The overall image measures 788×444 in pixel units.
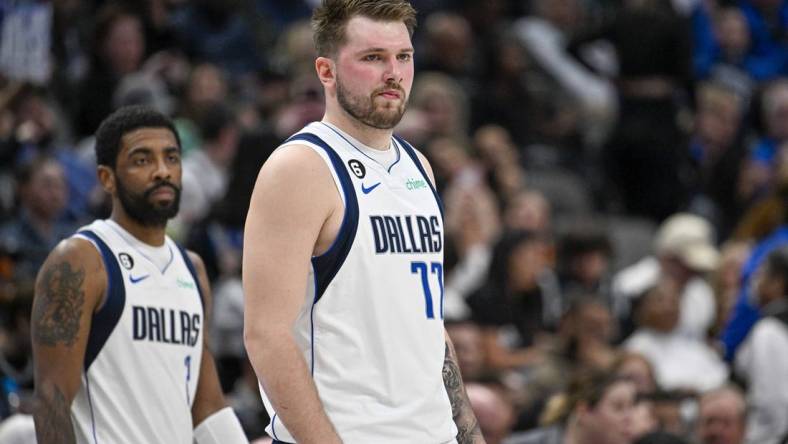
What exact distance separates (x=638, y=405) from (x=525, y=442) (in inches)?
28.1

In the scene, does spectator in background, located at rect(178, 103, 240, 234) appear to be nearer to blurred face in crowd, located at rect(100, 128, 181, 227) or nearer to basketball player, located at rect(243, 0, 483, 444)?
blurred face in crowd, located at rect(100, 128, 181, 227)

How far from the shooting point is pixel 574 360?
35.8 feet

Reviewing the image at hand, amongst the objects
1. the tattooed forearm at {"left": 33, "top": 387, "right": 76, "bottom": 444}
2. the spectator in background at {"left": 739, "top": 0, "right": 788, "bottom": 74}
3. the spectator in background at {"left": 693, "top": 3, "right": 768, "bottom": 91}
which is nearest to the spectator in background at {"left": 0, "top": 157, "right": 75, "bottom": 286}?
the tattooed forearm at {"left": 33, "top": 387, "right": 76, "bottom": 444}

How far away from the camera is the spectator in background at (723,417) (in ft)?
30.7

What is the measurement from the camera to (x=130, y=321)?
5.70 meters

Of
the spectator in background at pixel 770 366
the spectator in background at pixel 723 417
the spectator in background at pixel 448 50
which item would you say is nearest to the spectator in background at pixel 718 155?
the spectator in background at pixel 448 50

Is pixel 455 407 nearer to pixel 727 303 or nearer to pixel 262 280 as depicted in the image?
pixel 262 280

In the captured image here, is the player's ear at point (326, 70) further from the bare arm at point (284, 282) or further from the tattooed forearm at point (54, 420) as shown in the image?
the tattooed forearm at point (54, 420)

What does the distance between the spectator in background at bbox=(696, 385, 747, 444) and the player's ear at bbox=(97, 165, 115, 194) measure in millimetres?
4794

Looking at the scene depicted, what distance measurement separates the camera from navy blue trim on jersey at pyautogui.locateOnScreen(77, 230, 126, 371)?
222 inches

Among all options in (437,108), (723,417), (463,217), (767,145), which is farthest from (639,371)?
(767,145)

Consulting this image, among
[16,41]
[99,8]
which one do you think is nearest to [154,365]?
[16,41]

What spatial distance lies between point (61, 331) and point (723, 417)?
5.09 metres

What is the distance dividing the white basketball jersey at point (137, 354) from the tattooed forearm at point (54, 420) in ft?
0.44
